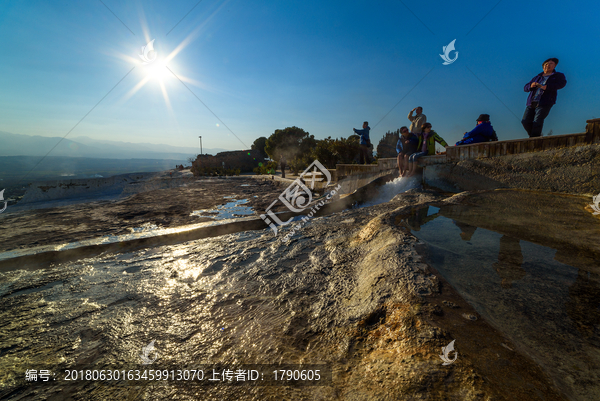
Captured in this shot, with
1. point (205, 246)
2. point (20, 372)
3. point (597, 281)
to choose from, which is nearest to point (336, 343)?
point (597, 281)

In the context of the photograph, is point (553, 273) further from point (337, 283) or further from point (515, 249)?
point (337, 283)

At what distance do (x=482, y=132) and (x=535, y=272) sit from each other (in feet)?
17.7

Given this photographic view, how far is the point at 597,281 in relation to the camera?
1.91m

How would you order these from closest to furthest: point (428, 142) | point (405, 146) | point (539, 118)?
point (539, 118) < point (428, 142) < point (405, 146)

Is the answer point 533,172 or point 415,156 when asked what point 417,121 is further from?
point 533,172

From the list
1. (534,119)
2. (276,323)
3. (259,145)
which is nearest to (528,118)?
(534,119)

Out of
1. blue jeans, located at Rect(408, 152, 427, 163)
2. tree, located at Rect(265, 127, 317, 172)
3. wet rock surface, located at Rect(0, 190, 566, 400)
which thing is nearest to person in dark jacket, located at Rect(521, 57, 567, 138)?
blue jeans, located at Rect(408, 152, 427, 163)

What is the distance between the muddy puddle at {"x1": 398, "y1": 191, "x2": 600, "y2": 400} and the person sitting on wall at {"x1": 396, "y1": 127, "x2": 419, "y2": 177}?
361cm

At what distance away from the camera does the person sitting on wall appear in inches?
292

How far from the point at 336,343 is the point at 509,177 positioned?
5.76 meters

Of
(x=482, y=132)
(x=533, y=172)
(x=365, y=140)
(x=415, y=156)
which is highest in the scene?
(x=365, y=140)

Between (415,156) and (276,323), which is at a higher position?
(415,156)

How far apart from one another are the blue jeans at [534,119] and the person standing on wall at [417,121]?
8.62 ft

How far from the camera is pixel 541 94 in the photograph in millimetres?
5078
